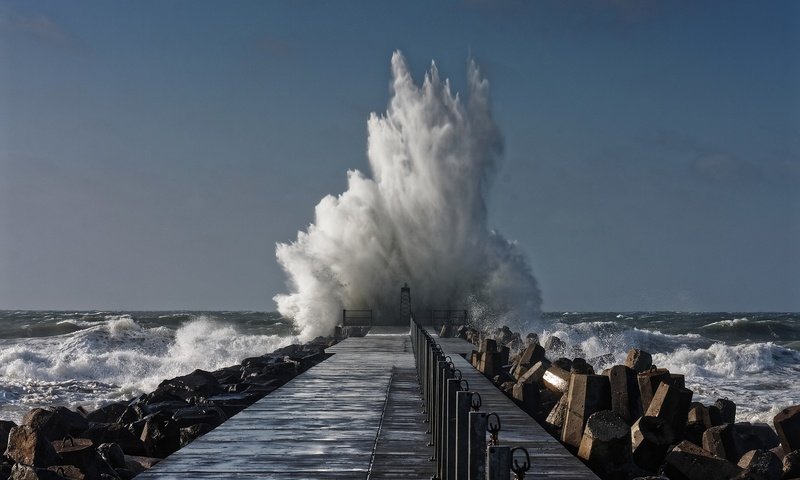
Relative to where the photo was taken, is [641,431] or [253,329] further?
[253,329]

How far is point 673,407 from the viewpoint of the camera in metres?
11.4

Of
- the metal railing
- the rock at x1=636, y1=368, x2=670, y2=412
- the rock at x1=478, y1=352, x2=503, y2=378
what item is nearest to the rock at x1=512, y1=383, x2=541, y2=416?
the rock at x1=636, y1=368, x2=670, y2=412

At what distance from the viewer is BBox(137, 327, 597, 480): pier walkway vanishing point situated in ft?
26.1

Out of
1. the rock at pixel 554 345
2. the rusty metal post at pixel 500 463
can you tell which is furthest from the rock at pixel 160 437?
the rock at pixel 554 345

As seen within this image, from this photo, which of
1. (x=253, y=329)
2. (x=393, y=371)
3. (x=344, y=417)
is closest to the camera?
(x=344, y=417)

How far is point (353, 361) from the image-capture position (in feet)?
64.7

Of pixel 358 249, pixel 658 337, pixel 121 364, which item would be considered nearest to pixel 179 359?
pixel 121 364

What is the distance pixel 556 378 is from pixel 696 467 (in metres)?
6.35

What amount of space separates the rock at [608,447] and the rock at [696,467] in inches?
17.6

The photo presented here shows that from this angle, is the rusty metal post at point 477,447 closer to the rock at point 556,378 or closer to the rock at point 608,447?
the rock at point 608,447

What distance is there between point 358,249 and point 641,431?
36.3 metres

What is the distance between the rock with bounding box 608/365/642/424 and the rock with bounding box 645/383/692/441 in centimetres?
49

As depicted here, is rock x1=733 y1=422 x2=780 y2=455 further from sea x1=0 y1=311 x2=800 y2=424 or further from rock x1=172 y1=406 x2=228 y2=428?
rock x1=172 y1=406 x2=228 y2=428

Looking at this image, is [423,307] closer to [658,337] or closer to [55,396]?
[658,337]
